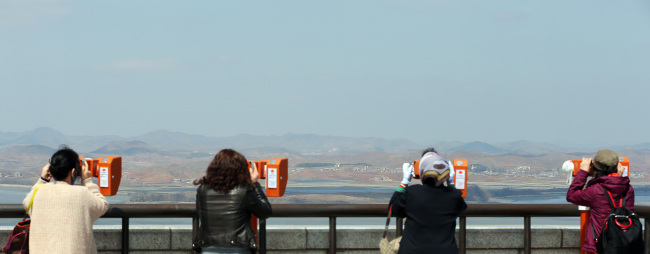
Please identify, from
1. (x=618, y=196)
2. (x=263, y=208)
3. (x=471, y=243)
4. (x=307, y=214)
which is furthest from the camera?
(x=471, y=243)

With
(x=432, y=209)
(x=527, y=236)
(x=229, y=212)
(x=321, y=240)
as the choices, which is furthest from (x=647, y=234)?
(x=229, y=212)

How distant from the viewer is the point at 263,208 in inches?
189

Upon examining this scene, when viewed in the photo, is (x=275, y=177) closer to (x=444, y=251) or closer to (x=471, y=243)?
(x=471, y=243)

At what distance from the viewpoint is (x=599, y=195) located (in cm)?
571

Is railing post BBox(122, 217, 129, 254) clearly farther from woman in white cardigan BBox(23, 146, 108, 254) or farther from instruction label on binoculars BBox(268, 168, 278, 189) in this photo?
woman in white cardigan BBox(23, 146, 108, 254)

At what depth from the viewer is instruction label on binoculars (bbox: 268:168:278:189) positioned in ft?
23.6

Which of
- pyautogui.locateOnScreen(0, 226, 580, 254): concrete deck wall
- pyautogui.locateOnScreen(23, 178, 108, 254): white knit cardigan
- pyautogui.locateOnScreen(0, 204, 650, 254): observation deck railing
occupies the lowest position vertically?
pyautogui.locateOnScreen(0, 226, 580, 254): concrete deck wall

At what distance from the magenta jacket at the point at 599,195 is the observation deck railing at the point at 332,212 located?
1163mm

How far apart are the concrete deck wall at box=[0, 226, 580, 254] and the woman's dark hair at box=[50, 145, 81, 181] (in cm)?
213

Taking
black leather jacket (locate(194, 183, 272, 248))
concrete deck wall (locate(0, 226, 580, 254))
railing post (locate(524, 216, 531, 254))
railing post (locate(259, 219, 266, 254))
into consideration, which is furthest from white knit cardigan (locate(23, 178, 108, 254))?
railing post (locate(524, 216, 531, 254))

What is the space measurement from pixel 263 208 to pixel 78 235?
1284 mm

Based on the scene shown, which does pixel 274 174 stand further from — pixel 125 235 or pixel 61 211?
pixel 61 211

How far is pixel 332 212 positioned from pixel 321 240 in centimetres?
54

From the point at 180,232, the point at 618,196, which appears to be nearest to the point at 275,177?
the point at 180,232
